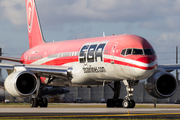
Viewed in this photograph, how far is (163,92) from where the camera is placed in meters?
30.4

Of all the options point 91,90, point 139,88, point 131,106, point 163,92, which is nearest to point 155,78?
point 163,92

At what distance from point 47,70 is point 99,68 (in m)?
4.41

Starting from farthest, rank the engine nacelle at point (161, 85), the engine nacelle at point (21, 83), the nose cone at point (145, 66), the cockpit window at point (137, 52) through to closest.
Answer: the engine nacelle at point (161, 85), the engine nacelle at point (21, 83), the cockpit window at point (137, 52), the nose cone at point (145, 66)

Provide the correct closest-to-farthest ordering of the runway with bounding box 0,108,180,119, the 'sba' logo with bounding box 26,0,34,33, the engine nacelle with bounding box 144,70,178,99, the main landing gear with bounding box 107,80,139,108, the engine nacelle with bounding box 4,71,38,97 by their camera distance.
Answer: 1. the runway with bounding box 0,108,180,119
2. the main landing gear with bounding box 107,80,139,108
3. the engine nacelle with bounding box 4,71,38,97
4. the engine nacelle with bounding box 144,70,178,99
5. the 'sba' logo with bounding box 26,0,34,33

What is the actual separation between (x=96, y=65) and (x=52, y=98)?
179ft

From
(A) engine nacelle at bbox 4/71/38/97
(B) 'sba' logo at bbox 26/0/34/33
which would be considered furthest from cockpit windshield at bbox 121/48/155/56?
(B) 'sba' logo at bbox 26/0/34/33

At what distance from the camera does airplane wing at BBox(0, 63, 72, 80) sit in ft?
98.1

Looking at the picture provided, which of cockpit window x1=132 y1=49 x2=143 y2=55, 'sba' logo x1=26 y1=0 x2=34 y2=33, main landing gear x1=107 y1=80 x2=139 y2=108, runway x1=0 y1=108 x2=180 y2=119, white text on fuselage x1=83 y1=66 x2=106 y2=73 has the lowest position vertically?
runway x1=0 y1=108 x2=180 y2=119

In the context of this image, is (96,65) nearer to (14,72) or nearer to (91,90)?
(14,72)

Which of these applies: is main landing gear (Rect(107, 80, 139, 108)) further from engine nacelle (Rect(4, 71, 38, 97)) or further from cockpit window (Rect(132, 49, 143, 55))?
engine nacelle (Rect(4, 71, 38, 97))

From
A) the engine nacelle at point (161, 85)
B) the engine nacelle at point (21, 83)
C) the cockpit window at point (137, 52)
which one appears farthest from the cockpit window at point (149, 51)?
the engine nacelle at point (21, 83)

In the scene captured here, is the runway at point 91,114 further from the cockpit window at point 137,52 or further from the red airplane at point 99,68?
the cockpit window at point 137,52

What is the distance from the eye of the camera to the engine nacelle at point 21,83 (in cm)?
2764

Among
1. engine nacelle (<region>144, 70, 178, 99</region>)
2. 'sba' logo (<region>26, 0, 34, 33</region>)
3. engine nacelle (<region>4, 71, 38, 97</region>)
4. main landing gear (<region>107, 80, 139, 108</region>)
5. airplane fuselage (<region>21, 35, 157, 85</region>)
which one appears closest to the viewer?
airplane fuselage (<region>21, 35, 157, 85</region>)
